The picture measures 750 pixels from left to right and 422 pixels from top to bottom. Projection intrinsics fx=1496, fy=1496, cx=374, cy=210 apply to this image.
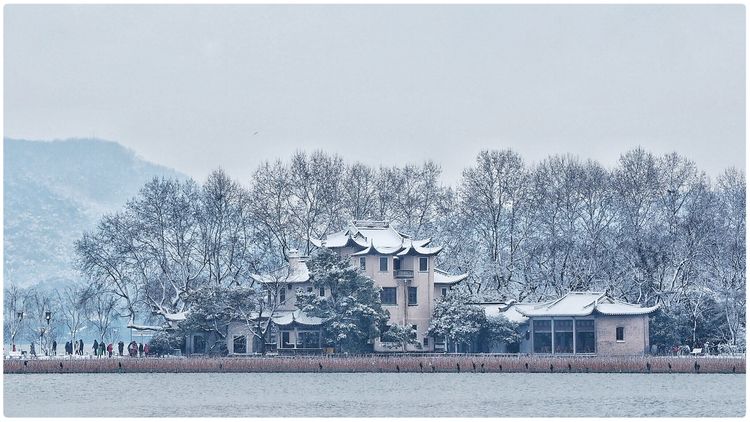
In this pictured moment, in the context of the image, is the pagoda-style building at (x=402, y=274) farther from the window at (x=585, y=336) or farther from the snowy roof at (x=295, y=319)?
the window at (x=585, y=336)

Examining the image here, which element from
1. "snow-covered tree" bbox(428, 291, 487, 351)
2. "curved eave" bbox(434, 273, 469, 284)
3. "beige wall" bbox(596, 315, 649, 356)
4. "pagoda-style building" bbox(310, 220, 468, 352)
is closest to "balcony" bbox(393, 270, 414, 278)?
"pagoda-style building" bbox(310, 220, 468, 352)

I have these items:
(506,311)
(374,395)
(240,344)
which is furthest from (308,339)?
(374,395)

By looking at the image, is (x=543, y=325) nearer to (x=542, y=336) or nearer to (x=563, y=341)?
(x=542, y=336)

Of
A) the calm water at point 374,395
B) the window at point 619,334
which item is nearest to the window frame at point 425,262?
the window at point 619,334

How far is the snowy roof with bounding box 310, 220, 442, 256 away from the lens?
74.3 metres

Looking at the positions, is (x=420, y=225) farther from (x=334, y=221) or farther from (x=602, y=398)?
(x=602, y=398)

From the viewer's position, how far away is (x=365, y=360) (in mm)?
62938

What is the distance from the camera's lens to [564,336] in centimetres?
7250

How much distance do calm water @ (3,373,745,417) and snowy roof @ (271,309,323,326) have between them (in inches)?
383

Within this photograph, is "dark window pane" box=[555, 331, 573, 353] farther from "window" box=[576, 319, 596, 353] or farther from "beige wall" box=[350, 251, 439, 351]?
Answer: "beige wall" box=[350, 251, 439, 351]

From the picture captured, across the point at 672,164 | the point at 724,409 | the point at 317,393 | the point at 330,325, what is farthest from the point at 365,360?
the point at 672,164

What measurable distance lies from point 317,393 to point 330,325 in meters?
18.7

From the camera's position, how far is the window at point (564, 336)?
71.9m

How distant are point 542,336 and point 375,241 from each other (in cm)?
974
